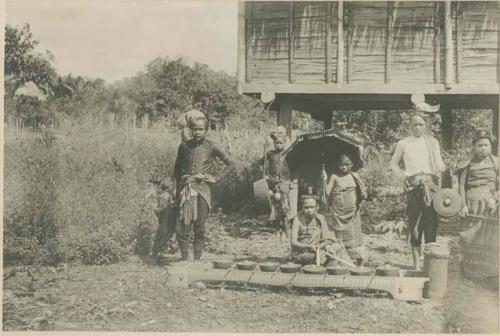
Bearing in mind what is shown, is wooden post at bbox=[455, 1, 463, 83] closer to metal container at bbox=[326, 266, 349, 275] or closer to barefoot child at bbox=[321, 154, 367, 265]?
barefoot child at bbox=[321, 154, 367, 265]

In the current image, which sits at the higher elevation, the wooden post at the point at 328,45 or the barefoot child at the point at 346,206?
the wooden post at the point at 328,45

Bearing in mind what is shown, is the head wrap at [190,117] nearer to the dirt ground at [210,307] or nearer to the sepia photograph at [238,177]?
the sepia photograph at [238,177]

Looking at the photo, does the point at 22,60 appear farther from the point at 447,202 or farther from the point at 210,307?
the point at 447,202

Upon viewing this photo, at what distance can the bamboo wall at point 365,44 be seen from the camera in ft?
19.2

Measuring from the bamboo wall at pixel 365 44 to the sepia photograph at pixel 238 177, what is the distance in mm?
20

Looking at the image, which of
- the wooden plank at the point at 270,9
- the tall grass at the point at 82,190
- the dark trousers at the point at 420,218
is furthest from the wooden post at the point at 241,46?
the dark trousers at the point at 420,218

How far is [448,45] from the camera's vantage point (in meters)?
5.94

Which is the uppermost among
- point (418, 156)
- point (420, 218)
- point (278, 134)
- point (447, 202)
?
point (278, 134)

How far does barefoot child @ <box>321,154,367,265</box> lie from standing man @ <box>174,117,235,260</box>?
0.98m

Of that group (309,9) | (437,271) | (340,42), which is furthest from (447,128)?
(437,271)

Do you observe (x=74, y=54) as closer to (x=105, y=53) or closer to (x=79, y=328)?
(x=105, y=53)

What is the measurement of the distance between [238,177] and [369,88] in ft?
6.04

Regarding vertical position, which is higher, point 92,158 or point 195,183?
point 92,158

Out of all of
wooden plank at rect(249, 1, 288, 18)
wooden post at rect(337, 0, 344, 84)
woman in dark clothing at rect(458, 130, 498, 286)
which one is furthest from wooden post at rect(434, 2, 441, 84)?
wooden plank at rect(249, 1, 288, 18)
